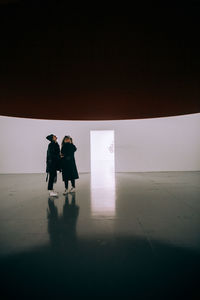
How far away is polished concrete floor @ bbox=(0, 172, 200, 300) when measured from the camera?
1.14 m

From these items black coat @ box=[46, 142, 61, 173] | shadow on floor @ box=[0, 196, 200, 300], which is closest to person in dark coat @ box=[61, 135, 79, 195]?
black coat @ box=[46, 142, 61, 173]

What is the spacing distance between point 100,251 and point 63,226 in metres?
0.72

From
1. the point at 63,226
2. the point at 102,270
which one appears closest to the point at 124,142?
the point at 63,226

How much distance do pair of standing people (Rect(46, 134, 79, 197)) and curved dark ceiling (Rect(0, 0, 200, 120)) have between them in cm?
215

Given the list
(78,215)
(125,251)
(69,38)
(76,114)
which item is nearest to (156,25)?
(69,38)

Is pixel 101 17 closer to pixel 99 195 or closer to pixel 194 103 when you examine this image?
pixel 194 103

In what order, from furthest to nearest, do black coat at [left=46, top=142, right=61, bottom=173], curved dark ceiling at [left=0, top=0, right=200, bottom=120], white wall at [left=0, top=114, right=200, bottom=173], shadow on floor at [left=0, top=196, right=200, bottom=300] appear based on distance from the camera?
white wall at [left=0, top=114, right=200, bottom=173], black coat at [left=46, top=142, right=61, bottom=173], shadow on floor at [left=0, top=196, right=200, bottom=300], curved dark ceiling at [left=0, top=0, right=200, bottom=120]

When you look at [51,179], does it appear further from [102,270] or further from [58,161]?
[102,270]

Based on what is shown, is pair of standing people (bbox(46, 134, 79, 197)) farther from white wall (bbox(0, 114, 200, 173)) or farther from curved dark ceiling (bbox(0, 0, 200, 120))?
white wall (bbox(0, 114, 200, 173))

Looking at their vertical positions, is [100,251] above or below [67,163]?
below

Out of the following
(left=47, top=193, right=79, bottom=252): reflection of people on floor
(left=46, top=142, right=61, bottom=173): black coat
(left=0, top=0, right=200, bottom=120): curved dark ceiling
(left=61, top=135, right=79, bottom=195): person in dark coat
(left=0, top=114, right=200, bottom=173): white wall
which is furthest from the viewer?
(left=0, top=114, right=200, bottom=173): white wall

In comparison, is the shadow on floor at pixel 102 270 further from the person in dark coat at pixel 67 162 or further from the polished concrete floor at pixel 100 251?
the person in dark coat at pixel 67 162

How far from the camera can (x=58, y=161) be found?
137 inches

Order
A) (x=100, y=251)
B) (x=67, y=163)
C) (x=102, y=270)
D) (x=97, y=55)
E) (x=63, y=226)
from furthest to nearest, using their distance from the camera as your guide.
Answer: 1. (x=67, y=163)
2. (x=63, y=226)
3. (x=100, y=251)
4. (x=102, y=270)
5. (x=97, y=55)
